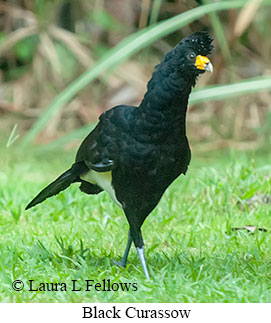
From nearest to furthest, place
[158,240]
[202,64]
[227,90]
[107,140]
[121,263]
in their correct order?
[202,64], [227,90], [107,140], [121,263], [158,240]

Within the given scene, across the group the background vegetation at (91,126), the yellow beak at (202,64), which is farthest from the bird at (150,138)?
the background vegetation at (91,126)

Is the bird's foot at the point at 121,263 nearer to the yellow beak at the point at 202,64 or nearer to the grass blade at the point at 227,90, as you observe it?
the grass blade at the point at 227,90

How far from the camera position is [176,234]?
328cm

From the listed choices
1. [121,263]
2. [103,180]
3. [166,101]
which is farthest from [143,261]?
[166,101]

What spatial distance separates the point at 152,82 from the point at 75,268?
793 millimetres

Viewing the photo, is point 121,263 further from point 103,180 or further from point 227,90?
point 227,90

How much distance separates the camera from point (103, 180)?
8.96 ft

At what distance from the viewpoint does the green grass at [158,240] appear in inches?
96.4

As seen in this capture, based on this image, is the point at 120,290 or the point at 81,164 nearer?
the point at 120,290

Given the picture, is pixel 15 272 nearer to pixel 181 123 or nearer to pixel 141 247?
pixel 141 247

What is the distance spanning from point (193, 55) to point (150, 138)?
336 millimetres
